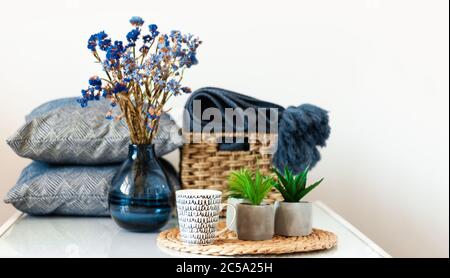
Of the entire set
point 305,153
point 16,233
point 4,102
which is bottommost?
point 16,233

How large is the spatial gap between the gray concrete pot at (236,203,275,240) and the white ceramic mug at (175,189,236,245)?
0.16ft

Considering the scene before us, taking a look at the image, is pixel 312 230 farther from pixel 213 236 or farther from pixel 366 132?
pixel 366 132

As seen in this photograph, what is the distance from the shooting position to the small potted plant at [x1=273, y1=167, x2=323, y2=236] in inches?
47.4

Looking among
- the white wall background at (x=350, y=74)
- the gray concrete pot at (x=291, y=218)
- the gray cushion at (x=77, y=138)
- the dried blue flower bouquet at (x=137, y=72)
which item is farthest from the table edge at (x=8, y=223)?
the gray concrete pot at (x=291, y=218)

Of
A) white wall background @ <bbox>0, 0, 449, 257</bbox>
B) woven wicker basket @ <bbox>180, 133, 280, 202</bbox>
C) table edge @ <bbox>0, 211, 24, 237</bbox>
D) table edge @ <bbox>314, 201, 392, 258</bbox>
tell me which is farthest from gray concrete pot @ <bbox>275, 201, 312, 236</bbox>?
white wall background @ <bbox>0, 0, 449, 257</bbox>

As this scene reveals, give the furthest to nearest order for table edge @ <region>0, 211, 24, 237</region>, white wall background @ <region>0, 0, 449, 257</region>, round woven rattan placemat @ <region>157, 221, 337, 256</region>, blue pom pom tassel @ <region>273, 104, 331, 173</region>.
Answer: white wall background @ <region>0, 0, 449, 257</region> → blue pom pom tassel @ <region>273, 104, 331, 173</region> → table edge @ <region>0, 211, 24, 237</region> → round woven rattan placemat @ <region>157, 221, 337, 256</region>

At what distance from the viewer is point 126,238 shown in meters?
1.24

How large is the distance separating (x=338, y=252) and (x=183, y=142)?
47 centimetres

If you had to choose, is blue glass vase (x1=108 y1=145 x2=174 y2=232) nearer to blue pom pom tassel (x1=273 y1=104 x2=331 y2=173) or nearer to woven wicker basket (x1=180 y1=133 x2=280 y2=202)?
woven wicker basket (x1=180 y1=133 x2=280 y2=202)

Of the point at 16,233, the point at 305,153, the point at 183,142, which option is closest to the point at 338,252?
the point at 305,153

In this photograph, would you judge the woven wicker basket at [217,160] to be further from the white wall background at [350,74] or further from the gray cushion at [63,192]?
the white wall background at [350,74]

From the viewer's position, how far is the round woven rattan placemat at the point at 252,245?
1.09 meters

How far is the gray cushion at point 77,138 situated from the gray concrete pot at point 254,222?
32cm
